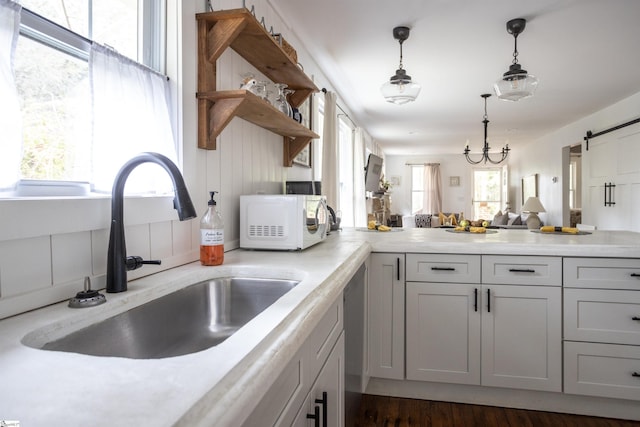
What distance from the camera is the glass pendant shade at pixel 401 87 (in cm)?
272

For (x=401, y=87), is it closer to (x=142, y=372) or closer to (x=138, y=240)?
(x=138, y=240)

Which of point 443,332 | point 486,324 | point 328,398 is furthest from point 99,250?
point 486,324

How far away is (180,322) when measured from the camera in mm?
1174

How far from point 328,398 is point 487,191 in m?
11.5

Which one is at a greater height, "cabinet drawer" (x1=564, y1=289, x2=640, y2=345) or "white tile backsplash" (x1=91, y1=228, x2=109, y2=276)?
"white tile backsplash" (x1=91, y1=228, x2=109, y2=276)

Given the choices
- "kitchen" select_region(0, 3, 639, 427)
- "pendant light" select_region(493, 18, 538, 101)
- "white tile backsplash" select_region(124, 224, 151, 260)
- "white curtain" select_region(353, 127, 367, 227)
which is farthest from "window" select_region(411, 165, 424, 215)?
"white tile backsplash" select_region(124, 224, 151, 260)

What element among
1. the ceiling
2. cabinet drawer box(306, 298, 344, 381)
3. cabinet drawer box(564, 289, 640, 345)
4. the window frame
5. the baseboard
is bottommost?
Result: the baseboard

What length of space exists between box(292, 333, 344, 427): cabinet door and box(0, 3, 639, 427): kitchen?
0.27 m

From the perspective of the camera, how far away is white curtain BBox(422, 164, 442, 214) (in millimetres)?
11445

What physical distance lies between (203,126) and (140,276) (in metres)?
0.64

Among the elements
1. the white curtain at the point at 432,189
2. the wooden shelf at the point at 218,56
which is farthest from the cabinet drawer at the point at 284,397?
the white curtain at the point at 432,189

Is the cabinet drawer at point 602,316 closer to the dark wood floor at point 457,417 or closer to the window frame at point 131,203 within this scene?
the dark wood floor at point 457,417

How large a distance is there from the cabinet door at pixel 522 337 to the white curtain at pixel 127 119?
1.72 metres

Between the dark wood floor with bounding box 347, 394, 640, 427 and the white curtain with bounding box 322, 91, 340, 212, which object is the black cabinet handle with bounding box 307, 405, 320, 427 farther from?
the white curtain with bounding box 322, 91, 340, 212
